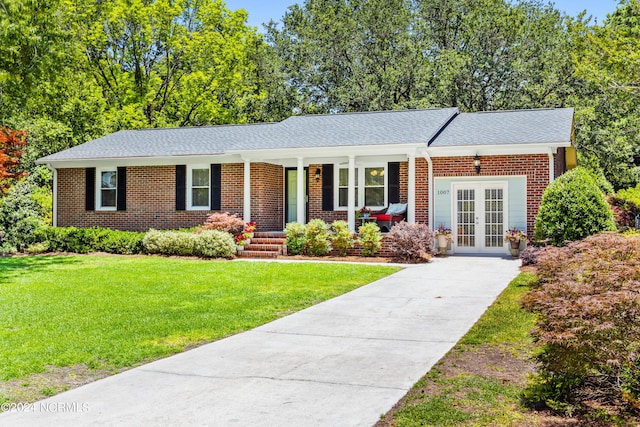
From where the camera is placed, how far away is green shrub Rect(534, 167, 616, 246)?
12297mm

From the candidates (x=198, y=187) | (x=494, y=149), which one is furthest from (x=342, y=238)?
(x=198, y=187)

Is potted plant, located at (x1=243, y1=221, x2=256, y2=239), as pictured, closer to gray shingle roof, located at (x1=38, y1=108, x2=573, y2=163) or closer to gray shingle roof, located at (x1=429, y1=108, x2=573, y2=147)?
gray shingle roof, located at (x1=38, y1=108, x2=573, y2=163)

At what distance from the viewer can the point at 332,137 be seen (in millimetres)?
19578

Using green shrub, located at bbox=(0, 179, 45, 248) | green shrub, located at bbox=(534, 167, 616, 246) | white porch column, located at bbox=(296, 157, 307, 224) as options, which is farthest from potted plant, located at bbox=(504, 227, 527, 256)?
green shrub, located at bbox=(0, 179, 45, 248)

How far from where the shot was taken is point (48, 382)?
5.43 m

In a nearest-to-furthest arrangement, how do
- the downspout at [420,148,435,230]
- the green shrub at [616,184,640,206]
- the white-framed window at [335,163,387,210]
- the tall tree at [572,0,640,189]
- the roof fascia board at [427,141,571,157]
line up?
the roof fascia board at [427,141,571,157] → the downspout at [420,148,435,230] → the white-framed window at [335,163,387,210] → the tall tree at [572,0,640,189] → the green shrub at [616,184,640,206]

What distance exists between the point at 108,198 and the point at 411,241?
39.1ft

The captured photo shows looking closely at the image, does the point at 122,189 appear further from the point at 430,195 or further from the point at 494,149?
the point at 494,149

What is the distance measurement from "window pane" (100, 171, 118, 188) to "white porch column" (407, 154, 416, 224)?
11052mm

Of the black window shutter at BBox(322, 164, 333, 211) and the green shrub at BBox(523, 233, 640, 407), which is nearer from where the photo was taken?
the green shrub at BBox(523, 233, 640, 407)

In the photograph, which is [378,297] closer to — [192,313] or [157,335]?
[192,313]

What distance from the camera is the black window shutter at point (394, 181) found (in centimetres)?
1950

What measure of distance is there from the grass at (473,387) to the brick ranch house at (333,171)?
1029 cm

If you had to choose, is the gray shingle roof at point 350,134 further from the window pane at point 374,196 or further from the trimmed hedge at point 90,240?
the trimmed hedge at point 90,240
